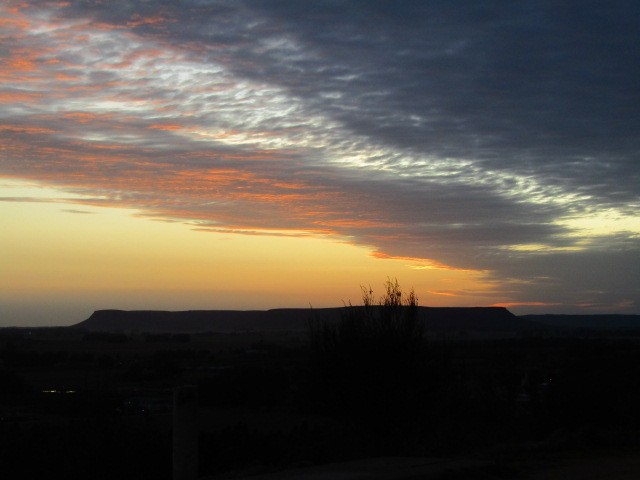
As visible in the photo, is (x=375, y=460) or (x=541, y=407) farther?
(x=541, y=407)

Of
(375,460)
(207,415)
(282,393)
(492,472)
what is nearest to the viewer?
(492,472)

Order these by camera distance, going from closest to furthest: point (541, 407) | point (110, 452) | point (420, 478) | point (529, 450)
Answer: point (420, 478)
point (529, 450)
point (110, 452)
point (541, 407)

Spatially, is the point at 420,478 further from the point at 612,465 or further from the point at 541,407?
the point at 541,407

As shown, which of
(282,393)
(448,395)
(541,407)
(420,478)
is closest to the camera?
(420,478)

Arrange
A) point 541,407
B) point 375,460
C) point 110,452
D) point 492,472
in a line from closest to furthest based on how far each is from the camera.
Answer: point 492,472 < point 375,460 < point 110,452 < point 541,407

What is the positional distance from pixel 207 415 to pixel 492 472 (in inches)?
1222

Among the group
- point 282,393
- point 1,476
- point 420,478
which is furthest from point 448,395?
point 282,393

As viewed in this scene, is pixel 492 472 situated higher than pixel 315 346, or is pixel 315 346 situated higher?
pixel 315 346

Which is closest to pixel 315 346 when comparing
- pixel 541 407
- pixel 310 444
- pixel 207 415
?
pixel 310 444

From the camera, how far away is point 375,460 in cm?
1922

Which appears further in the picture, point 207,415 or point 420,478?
point 207,415

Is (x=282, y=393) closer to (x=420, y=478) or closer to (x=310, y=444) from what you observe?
(x=310, y=444)

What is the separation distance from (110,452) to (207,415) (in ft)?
72.6

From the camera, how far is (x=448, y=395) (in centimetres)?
2742
